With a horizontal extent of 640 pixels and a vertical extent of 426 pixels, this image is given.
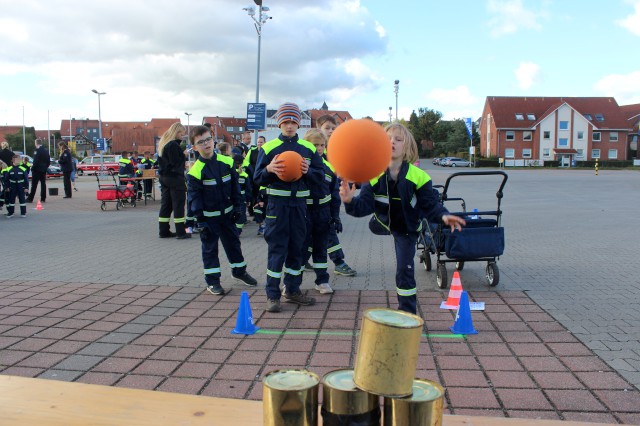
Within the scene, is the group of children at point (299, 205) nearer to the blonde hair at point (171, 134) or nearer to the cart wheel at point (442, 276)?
the cart wheel at point (442, 276)

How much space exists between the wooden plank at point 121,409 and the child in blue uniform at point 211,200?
416 cm

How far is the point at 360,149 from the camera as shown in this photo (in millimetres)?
2844

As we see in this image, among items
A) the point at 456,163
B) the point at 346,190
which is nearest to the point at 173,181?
the point at 346,190

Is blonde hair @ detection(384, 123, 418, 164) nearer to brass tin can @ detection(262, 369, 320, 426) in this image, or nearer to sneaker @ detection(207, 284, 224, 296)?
sneaker @ detection(207, 284, 224, 296)

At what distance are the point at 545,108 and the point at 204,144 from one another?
8503 centimetres

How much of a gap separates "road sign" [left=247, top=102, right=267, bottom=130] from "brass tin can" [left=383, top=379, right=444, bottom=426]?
923 inches

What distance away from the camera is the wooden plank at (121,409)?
1.87 metres

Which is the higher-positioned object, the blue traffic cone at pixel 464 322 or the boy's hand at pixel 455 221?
the boy's hand at pixel 455 221

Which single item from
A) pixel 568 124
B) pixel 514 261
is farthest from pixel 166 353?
pixel 568 124

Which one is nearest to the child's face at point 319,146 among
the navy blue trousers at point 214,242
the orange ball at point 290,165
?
the navy blue trousers at point 214,242

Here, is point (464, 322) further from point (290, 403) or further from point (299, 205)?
point (290, 403)

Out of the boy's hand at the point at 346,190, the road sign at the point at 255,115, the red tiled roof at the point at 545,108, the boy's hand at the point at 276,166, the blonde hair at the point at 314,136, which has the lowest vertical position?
the boy's hand at the point at 346,190

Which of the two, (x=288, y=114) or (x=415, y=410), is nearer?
(x=415, y=410)

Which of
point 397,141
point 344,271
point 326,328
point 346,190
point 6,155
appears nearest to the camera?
point 346,190
